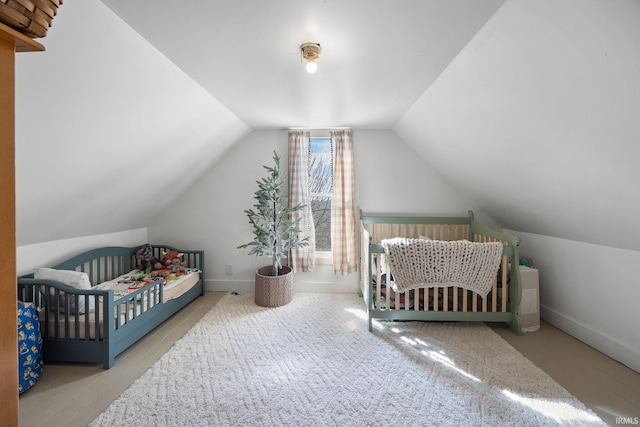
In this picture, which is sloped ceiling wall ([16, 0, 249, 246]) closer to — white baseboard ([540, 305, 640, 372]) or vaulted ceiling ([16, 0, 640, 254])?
vaulted ceiling ([16, 0, 640, 254])

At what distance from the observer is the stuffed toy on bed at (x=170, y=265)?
3178mm

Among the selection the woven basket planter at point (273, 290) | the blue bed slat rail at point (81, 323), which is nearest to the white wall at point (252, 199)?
the woven basket planter at point (273, 290)

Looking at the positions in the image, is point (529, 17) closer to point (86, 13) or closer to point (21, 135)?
point (86, 13)

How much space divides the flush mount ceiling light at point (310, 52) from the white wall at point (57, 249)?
2539 millimetres

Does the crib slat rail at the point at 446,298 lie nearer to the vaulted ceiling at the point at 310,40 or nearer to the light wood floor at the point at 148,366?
the light wood floor at the point at 148,366

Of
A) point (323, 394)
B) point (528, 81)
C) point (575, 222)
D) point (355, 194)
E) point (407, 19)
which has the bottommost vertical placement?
point (323, 394)

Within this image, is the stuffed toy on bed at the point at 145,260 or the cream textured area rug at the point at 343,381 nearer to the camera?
the cream textured area rug at the point at 343,381

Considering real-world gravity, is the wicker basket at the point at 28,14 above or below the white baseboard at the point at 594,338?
above

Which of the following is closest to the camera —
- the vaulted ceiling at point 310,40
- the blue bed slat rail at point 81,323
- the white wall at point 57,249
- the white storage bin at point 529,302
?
the vaulted ceiling at point 310,40

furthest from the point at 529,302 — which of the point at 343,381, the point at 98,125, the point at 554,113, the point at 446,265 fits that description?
the point at 98,125

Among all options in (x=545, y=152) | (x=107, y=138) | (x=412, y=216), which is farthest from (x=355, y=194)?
(x=107, y=138)

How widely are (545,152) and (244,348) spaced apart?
2596mm

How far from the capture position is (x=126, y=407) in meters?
1.64

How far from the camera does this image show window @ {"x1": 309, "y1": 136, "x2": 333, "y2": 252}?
144 inches
